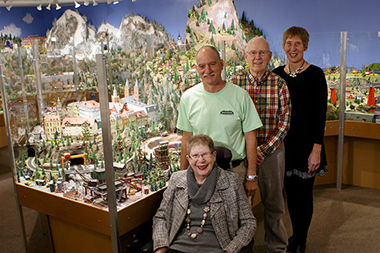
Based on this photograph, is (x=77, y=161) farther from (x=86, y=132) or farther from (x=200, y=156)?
(x=200, y=156)

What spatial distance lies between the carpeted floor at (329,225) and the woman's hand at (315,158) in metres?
0.88

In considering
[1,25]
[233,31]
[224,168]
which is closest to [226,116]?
[224,168]

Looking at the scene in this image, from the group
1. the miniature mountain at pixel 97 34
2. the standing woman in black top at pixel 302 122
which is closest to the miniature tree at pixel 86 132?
the miniature mountain at pixel 97 34

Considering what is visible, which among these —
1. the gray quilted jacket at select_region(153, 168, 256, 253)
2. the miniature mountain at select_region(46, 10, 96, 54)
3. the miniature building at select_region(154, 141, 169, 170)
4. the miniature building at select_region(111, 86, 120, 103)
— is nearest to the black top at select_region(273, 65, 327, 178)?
the gray quilted jacket at select_region(153, 168, 256, 253)

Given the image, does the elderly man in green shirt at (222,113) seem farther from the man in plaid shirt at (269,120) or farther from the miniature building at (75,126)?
the miniature building at (75,126)

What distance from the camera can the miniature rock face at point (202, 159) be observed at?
1772 millimetres

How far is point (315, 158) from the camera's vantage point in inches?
88.6

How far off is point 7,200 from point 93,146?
9.44 ft

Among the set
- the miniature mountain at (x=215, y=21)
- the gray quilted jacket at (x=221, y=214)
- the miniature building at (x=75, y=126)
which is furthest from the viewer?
the miniature mountain at (x=215, y=21)

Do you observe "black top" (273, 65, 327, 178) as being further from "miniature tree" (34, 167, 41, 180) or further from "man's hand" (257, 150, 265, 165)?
"miniature tree" (34, 167, 41, 180)

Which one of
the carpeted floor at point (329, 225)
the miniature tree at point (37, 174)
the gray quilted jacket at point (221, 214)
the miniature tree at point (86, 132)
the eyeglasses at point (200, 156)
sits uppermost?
the miniature tree at point (86, 132)

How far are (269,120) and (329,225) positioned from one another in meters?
1.61

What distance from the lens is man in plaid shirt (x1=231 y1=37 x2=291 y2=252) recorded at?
2133mm

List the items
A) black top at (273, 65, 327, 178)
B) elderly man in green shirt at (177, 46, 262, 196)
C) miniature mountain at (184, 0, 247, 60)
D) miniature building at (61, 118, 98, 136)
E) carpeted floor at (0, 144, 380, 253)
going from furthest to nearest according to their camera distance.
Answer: miniature mountain at (184, 0, 247, 60)
carpeted floor at (0, 144, 380, 253)
black top at (273, 65, 327, 178)
miniature building at (61, 118, 98, 136)
elderly man in green shirt at (177, 46, 262, 196)
